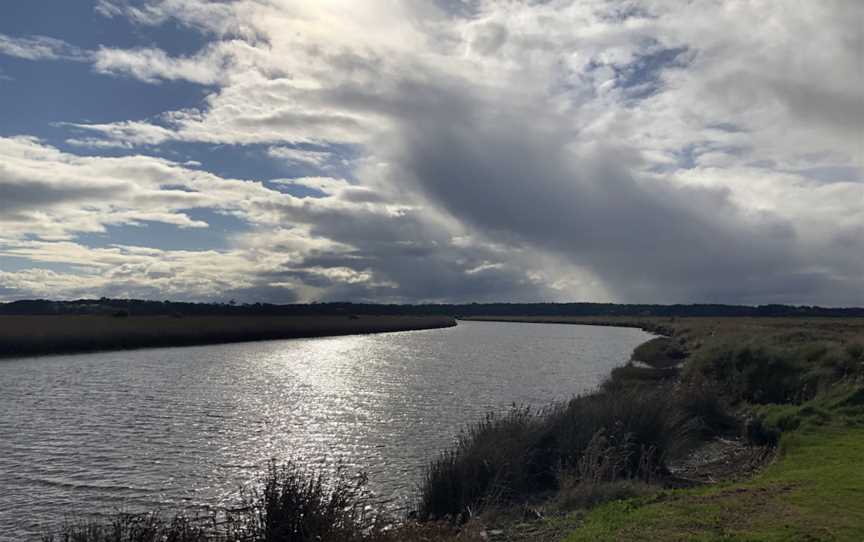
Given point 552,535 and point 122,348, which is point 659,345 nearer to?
point 122,348

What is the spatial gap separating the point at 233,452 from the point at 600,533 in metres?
14.4

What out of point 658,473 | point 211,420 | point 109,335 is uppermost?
point 109,335

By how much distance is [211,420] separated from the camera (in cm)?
2734

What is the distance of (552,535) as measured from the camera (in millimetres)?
11797

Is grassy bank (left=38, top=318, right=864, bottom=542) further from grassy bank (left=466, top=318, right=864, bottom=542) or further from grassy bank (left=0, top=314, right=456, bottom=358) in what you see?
grassy bank (left=0, top=314, right=456, bottom=358)

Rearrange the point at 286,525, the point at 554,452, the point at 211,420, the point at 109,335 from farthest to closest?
the point at 109,335, the point at 211,420, the point at 554,452, the point at 286,525

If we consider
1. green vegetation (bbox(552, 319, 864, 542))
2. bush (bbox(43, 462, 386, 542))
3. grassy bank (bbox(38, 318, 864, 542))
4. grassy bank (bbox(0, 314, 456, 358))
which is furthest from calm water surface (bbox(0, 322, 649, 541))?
green vegetation (bbox(552, 319, 864, 542))

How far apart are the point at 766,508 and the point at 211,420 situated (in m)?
22.0

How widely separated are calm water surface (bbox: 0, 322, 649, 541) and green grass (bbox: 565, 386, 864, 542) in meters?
6.56

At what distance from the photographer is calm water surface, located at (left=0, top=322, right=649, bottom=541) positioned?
17.3 m

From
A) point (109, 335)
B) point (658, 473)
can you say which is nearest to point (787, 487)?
point (658, 473)

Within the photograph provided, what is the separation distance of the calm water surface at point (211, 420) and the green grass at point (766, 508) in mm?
6556

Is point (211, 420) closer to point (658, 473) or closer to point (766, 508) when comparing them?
point (658, 473)

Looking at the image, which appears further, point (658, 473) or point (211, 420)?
point (211, 420)
